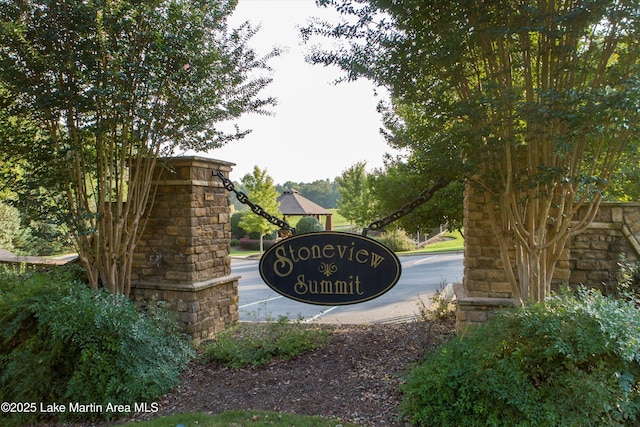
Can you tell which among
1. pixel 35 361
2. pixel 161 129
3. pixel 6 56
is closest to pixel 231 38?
pixel 161 129

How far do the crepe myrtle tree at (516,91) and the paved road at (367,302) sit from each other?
2.51 meters

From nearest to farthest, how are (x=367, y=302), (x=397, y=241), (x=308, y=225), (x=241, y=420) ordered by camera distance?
(x=241, y=420) → (x=367, y=302) → (x=308, y=225) → (x=397, y=241)

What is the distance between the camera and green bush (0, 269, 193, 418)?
162 inches

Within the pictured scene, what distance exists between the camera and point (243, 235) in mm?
26984

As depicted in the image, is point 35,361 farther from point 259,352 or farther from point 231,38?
point 231,38

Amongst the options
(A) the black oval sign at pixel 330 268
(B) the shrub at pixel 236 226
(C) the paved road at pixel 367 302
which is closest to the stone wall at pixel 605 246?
(C) the paved road at pixel 367 302

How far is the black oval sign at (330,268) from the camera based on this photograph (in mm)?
4770

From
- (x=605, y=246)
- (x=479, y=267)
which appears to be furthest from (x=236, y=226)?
(x=605, y=246)

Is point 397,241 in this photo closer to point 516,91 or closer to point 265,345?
point 265,345

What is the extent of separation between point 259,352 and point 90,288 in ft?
7.66

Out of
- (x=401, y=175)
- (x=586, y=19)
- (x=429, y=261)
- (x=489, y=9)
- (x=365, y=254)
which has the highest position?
(x=489, y=9)

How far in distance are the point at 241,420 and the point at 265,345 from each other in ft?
4.60

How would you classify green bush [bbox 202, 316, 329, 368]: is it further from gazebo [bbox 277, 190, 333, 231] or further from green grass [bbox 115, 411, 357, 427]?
gazebo [bbox 277, 190, 333, 231]

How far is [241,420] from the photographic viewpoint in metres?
3.64
